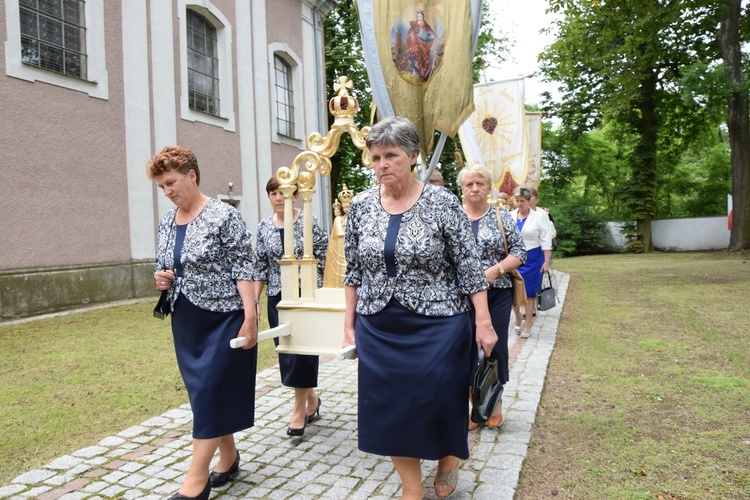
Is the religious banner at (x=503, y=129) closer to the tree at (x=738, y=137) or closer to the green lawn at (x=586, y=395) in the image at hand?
the green lawn at (x=586, y=395)

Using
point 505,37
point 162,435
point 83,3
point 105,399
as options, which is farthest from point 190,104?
point 505,37

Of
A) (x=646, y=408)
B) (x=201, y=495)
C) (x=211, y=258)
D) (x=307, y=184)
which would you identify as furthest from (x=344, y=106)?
(x=646, y=408)

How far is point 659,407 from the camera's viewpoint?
4.80 m

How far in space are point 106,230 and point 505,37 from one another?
88.7 ft

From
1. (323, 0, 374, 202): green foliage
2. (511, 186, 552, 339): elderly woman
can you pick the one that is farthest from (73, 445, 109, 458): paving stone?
(323, 0, 374, 202): green foliage

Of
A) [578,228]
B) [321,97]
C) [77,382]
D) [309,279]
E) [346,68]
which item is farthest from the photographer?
[578,228]

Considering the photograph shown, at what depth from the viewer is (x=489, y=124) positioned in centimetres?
1186

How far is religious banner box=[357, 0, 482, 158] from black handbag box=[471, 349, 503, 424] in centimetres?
212

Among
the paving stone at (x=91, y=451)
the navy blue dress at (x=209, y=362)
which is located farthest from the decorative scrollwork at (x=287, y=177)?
the paving stone at (x=91, y=451)

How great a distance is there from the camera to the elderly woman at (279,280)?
440 centimetres

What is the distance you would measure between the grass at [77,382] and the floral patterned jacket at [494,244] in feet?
9.44

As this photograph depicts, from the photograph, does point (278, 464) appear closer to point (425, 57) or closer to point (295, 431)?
point (295, 431)

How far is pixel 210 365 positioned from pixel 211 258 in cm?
58

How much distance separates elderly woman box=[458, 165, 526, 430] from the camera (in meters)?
4.47
